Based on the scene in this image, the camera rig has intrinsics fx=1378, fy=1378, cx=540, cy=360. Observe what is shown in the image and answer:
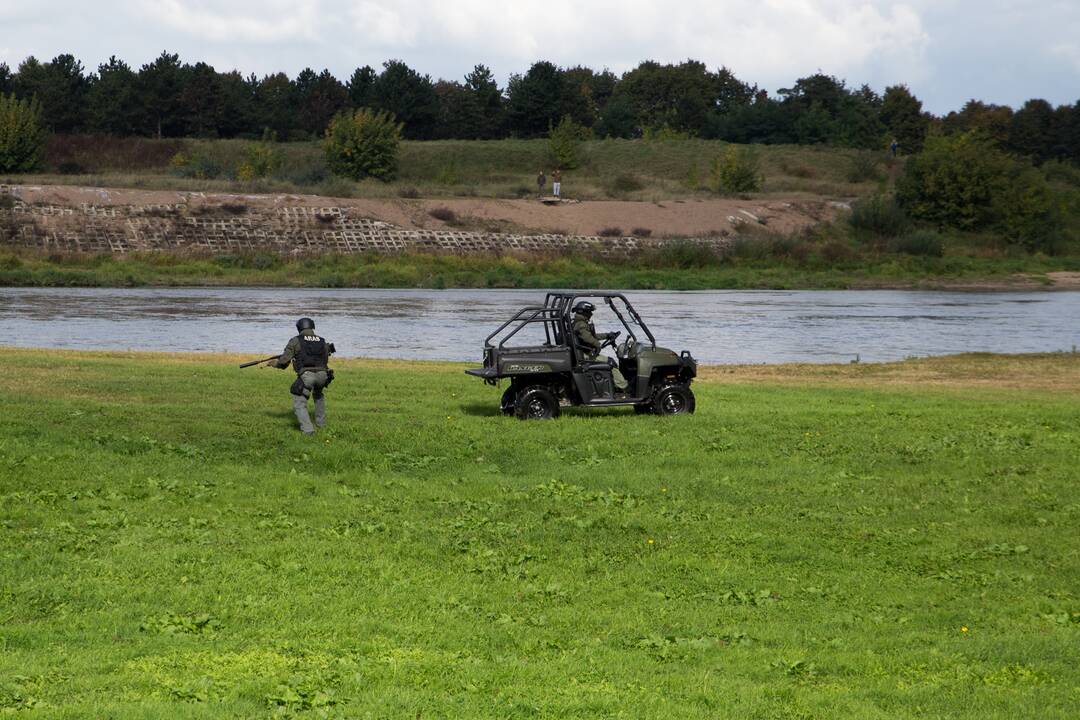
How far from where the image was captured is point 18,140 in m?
85.4

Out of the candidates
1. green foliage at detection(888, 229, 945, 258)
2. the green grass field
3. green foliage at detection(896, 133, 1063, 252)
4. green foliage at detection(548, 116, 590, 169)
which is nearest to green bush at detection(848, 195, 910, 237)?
green foliage at detection(896, 133, 1063, 252)

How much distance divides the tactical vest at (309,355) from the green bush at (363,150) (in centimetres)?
7701

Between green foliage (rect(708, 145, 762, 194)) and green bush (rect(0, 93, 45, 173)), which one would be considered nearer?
green bush (rect(0, 93, 45, 173))

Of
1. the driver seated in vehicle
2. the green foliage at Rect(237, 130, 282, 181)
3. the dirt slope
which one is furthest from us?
the green foliage at Rect(237, 130, 282, 181)

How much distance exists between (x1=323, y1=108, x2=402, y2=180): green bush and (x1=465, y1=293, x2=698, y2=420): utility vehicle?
75435mm

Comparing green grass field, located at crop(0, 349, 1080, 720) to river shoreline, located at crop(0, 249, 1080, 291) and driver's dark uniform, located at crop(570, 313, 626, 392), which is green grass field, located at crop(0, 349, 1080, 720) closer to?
driver's dark uniform, located at crop(570, 313, 626, 392)

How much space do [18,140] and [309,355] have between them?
7526 centimetres

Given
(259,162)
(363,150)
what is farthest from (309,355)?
(259,162)

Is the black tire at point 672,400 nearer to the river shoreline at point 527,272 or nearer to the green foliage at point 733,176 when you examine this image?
the river shoreline at point 527,272

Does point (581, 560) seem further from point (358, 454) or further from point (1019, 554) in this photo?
point (358, 454)

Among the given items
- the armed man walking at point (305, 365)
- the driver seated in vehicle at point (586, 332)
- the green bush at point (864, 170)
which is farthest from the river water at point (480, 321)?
the green bush at point (864, 170)

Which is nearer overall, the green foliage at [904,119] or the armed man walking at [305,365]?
the armed man walking at [305,365]

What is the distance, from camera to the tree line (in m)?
116

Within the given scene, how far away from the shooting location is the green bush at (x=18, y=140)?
3337 inches
